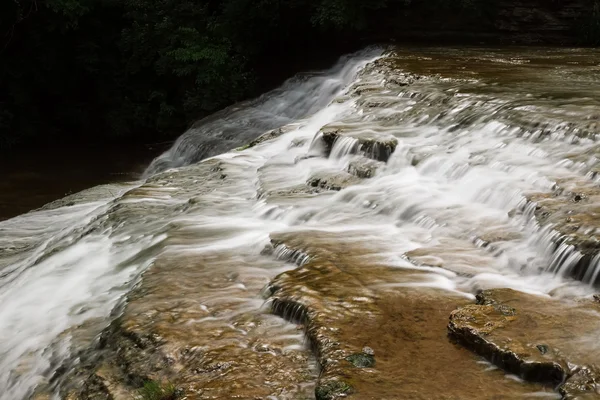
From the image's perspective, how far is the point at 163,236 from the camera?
5629 mm

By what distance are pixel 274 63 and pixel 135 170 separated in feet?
13.4

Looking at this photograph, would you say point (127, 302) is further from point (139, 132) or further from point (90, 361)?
point (139, 132)

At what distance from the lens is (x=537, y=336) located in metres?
3.42

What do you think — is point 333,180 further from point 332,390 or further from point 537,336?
point 332,390

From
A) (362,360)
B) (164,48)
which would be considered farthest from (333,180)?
(164,48)

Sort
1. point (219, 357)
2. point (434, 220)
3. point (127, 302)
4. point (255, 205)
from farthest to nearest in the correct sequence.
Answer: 1. point (255, 205)
2. point (434, 220)
3. point (127, 302)
4. point (219, 357)

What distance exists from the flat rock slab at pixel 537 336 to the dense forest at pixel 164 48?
10.6 metres

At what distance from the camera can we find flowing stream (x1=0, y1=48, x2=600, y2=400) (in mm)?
4512

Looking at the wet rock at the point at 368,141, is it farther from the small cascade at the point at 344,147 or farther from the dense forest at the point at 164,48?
the dense forest at the point at 164,48

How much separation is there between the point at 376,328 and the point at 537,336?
2.65ft

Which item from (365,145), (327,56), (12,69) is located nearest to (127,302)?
(365,145)

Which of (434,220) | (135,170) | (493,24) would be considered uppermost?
(493,24)

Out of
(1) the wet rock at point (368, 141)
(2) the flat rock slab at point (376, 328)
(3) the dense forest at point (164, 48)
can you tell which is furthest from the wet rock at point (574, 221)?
(3) the dense forest at point (164, 48)

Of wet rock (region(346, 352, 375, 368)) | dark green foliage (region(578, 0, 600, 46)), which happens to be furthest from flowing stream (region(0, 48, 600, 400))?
dark green foliage (region(578, 0, 600, 46))
